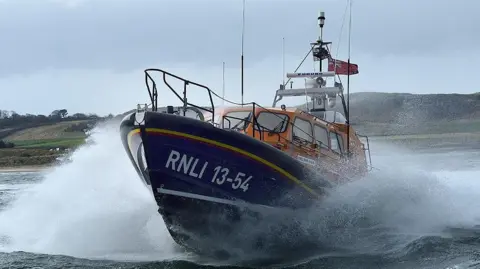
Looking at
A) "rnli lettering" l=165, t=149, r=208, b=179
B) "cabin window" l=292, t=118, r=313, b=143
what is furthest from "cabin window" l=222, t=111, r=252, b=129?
"rnli lettering" l=165, t=149, r=208, b=179

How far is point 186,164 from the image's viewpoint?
913 centimetres

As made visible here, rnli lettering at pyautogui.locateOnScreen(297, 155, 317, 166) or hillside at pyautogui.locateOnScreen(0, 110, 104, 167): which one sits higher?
rnli lettering at pyautogui.locateOnScreen(297, 155, 317, 166)

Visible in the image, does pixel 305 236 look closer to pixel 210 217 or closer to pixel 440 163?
pixel 210 217

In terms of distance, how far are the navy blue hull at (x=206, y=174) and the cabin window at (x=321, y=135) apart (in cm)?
153

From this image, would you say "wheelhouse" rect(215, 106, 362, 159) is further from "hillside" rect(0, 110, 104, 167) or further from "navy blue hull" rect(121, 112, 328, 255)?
"hillside" rect(0, 110, 104, 167)

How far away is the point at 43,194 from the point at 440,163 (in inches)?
844

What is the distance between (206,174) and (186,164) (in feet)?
1.21

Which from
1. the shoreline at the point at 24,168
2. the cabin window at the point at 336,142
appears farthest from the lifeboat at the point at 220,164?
the shoreline at the point at 24,168

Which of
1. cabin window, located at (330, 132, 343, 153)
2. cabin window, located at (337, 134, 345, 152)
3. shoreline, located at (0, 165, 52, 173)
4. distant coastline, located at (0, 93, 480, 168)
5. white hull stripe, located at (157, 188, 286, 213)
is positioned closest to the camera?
white hull stripe, located at (157, 188, 286, 213)

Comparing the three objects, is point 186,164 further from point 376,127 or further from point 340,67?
point 376,127

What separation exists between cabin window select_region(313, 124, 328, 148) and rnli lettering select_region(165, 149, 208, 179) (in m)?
3.12

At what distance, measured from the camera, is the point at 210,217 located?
31.6 feet

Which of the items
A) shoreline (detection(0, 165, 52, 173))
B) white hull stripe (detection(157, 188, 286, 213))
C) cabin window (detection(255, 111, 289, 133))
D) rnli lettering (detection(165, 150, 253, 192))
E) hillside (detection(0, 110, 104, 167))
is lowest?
shoreline (detection(0, 165, 52, 173))

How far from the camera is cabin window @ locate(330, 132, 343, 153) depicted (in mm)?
12291
